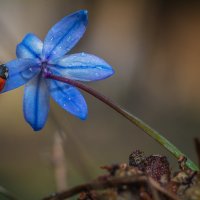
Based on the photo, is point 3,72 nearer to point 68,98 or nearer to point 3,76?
point 3,76

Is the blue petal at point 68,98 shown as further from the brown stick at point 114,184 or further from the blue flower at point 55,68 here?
the brown stick at point 114,184

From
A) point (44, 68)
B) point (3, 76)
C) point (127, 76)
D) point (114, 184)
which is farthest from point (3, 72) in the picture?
point (127, 76)

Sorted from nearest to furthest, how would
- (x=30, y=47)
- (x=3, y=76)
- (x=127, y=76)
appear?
(x=3, y=76), (x=30, y=47), (x=127, y=76)

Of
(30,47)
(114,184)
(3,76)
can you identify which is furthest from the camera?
(30,47)

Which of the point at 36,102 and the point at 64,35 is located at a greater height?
the point at 64,35

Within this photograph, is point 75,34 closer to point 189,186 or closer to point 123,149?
point 189,186

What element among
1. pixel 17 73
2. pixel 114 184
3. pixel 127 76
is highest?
pixel 17 73

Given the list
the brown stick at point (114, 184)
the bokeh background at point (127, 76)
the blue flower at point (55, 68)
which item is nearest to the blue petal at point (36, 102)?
the blue flower at point (55, 68)

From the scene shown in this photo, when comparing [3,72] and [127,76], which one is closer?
[3,72]

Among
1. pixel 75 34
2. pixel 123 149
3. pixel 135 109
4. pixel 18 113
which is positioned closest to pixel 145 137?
pixel 123 149
